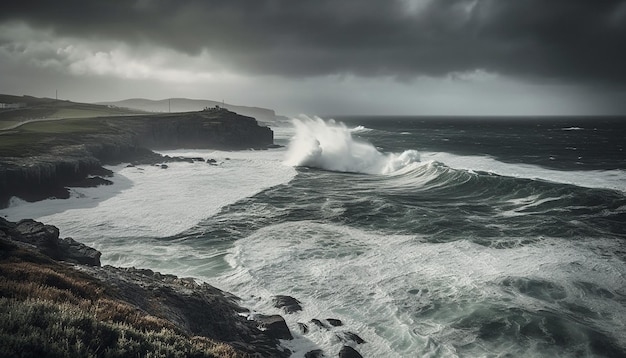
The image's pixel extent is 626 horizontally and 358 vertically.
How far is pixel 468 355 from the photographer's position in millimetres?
13422

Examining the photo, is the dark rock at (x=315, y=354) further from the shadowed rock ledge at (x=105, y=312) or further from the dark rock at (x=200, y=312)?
the shadowed rock ledge at (x=105, y=312)

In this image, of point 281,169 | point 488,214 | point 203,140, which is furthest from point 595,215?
point 203,140

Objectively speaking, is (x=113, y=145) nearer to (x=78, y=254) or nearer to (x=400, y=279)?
(x=78, y=254)

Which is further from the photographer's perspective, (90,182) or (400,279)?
(90,182)

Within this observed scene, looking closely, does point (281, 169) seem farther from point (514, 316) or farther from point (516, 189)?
point (514, 316)

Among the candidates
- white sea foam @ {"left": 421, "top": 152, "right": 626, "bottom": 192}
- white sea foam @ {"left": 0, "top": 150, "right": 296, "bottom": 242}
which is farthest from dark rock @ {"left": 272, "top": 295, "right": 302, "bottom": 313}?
white sea foam @ {"left": 421, "top": 152, "right": 626, "bottom": 192}

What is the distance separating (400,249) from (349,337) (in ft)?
32.2

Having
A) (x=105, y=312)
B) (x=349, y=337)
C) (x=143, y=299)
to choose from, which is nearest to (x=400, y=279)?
(x=349, y=337)

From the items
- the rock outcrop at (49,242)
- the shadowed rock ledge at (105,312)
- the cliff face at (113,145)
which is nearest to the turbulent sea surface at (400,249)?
the shadowed rock ledge at (105,312)

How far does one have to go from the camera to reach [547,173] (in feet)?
166

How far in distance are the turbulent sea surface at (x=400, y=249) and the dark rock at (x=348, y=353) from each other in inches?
18.0

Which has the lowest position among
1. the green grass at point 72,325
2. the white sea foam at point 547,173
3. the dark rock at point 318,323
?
the dark rock at point 318,323

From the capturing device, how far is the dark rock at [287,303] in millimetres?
16094

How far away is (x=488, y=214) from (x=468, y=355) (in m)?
19.6
